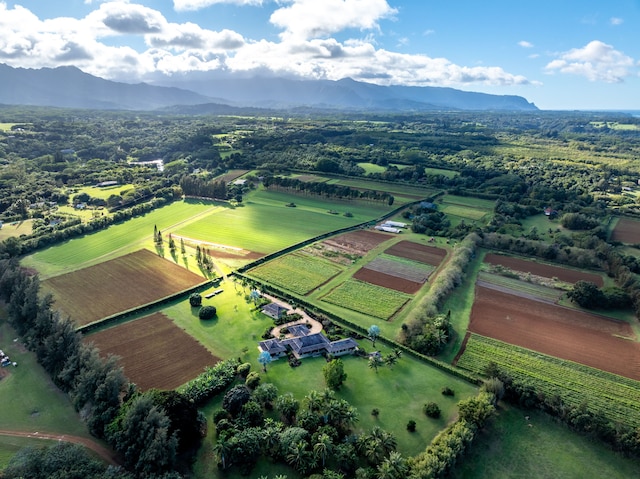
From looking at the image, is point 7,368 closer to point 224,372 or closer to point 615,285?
point 224,372

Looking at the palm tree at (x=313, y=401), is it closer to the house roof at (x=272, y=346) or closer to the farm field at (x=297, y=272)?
the house roof at (x=272, y=346)

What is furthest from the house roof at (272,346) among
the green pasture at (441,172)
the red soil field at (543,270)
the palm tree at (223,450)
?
the green pasture at (441,172)

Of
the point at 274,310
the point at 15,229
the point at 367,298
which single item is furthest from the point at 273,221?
the point at 15,229

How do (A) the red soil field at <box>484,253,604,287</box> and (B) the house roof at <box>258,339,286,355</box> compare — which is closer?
(B) the house roof at <box>258,339,286,355</box>

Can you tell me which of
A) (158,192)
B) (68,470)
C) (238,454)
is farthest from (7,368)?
(158,192)

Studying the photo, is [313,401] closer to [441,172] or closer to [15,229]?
[15,229]

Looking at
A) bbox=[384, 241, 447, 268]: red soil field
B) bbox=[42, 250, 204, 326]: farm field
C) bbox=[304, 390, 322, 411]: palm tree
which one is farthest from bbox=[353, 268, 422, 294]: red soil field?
bbox=[304, 390, 322, 411]: palm tree

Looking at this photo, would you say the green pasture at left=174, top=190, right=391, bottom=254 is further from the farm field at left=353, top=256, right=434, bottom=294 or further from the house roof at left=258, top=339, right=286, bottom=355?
the house roof at left=258, top=339, right=286, bottom=355
